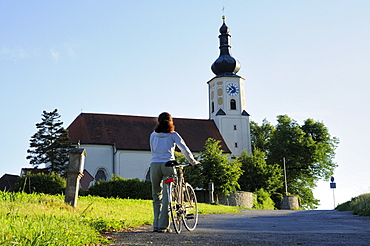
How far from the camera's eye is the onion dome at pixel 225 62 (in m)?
55.1

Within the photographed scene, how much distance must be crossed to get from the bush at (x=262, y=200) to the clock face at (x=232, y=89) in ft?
50.4

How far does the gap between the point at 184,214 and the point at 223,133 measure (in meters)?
46.1

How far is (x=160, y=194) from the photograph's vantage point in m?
7.66

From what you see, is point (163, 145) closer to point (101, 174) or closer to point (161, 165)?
point (161, 165)

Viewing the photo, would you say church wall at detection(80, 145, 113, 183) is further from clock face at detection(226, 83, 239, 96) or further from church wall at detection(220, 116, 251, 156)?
clock face at detection(226, 83, 239, 96)

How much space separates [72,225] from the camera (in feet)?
22.0

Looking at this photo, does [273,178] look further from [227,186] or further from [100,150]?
[100,150]

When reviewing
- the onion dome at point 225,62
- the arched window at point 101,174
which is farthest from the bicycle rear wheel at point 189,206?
the onion dome at point 225,62

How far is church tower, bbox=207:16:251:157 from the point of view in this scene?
53906mm

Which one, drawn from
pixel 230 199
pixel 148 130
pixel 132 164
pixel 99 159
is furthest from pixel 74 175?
pixel 148 130

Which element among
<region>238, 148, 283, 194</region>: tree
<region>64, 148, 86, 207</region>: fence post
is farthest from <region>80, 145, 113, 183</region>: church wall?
<region>64, 148, 86, 207</region>: fence post

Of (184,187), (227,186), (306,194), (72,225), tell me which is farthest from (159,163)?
(306,194)

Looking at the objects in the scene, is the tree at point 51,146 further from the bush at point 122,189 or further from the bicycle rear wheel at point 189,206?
the bicycle rear wheel at point 189,206

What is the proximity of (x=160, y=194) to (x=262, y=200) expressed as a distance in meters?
35.3
